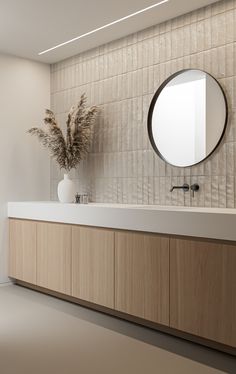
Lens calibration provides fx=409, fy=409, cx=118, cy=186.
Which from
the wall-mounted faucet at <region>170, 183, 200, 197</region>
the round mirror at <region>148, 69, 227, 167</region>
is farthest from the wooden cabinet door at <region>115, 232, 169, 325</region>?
the round mirror at <region>148, 69, 227, 167</region>

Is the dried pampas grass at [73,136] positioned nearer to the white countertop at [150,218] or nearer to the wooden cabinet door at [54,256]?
the white countertop at [150,218]

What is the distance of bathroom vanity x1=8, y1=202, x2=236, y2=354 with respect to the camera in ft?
8.60

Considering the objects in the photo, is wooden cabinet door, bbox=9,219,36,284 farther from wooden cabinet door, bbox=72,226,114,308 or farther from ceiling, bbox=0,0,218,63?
ceiling, bbox=0,0,218,63

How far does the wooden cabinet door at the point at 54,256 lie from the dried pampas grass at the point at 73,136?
0.74 metres

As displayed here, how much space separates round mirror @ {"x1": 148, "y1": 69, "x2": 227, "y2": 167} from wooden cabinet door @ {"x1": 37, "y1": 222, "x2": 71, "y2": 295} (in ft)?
3.89

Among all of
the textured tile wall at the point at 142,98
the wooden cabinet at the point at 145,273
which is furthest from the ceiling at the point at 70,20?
the wooden cabinet at the point at 145,273

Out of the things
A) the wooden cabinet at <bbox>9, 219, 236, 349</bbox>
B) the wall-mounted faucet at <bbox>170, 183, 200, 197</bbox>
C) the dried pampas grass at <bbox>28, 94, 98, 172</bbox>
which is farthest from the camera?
the dried pampas grass at <bbox>28, 94, 98, 172</bbox>

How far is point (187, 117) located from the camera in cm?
354

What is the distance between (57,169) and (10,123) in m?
0.77

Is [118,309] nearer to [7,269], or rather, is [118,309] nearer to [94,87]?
[7,269]

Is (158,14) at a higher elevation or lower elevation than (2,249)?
higher

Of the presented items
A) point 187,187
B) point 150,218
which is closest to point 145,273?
point 150,218

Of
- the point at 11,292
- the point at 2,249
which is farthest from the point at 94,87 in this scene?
the point at 11,292

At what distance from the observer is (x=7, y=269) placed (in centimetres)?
462
